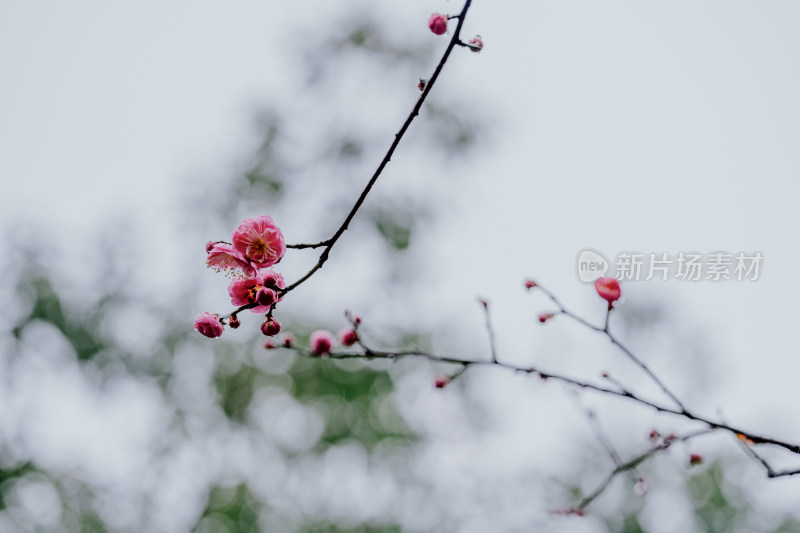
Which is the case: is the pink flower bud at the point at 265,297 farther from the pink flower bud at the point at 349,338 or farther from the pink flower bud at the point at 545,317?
the pink flower bud at the point at 545,317

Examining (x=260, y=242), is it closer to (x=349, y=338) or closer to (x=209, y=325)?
(x=209, y=325)

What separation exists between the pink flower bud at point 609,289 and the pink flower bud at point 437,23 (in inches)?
24.2

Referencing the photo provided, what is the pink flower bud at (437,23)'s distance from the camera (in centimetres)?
114

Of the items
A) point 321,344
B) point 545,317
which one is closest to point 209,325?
point 321,344

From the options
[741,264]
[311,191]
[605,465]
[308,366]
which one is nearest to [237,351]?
[308,366]

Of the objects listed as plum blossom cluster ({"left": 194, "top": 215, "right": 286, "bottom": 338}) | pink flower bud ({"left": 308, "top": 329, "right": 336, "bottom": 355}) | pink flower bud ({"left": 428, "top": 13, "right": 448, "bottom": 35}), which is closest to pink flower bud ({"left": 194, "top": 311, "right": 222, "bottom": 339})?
plum blossom cluster ({"left": 194, "top": 215, "right": 286, "bottom": 338})

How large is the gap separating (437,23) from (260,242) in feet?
1.79

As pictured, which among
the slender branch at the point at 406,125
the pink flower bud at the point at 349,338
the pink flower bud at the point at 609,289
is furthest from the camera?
the pink flower bud at the point at 349,338

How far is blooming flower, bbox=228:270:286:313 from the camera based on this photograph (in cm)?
109

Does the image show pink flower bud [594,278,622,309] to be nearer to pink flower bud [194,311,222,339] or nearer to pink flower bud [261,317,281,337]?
pink flower bud [261,317,281,337]

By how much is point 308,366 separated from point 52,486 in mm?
2438

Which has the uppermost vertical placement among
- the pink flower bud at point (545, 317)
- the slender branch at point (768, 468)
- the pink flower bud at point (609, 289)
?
the pink flower bud at point (609, 289)

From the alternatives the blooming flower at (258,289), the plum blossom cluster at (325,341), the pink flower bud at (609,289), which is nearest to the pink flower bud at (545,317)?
the pink flower bud at (609,289)

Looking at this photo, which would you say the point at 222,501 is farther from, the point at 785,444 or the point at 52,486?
Result: the point at 785,444
